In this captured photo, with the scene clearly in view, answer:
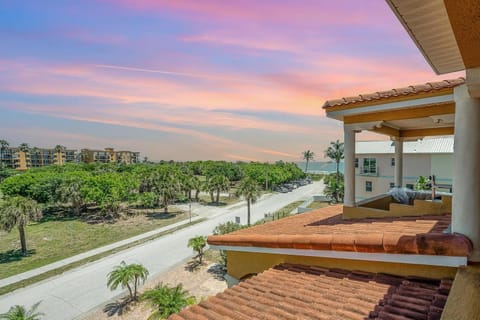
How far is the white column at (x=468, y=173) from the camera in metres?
3.27

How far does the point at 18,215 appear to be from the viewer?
911 inches

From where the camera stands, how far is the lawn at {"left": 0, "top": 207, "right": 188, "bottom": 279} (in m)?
21.9

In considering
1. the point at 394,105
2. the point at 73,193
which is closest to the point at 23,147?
the point at 73,193

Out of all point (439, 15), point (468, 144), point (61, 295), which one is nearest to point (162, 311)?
point (61, 295)

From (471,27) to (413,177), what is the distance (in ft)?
95.9

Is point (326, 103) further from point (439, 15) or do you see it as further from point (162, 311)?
point (162, 311)

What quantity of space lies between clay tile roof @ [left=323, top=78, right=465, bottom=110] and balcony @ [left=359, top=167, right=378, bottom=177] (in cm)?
2499

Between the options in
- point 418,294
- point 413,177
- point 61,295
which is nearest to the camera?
point 418,294

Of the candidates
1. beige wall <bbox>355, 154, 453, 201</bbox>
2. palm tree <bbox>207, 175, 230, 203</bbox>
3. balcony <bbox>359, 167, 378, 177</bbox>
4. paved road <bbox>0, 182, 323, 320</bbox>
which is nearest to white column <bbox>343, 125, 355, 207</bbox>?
paved road <bbox>0, 182, 323, 320</bbox>

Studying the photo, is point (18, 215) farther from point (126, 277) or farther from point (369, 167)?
point (369, 167)

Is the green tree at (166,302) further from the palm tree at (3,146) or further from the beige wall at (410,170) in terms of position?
the palm tree at (3,146)

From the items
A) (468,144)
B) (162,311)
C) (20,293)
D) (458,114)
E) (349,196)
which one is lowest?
(20,293)

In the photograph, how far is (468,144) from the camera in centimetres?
330

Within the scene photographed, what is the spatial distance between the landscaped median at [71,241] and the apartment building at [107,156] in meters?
113
